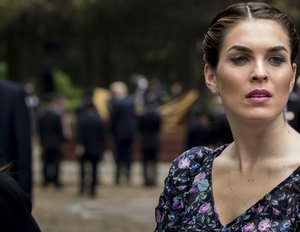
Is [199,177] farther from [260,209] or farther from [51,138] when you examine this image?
[51,138]

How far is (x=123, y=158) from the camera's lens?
65.3ft

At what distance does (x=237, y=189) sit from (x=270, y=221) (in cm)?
19

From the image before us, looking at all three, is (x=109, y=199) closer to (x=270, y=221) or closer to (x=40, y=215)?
(x=40, y=215)

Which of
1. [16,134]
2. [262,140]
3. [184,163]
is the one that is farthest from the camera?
[16,134]

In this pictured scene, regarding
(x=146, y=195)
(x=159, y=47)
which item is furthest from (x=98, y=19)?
(x=146, y=195)

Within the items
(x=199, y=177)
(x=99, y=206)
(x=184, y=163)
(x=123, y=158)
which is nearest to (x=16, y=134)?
(x=184, y=163)

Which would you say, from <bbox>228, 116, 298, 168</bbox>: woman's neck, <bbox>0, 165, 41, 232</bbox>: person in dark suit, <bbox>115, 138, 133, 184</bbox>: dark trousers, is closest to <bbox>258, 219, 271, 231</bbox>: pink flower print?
<bbox>228, 116, 298, 168</bbox>: woman's neck

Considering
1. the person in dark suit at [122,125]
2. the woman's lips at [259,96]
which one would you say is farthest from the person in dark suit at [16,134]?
the person in dark suit at [122,125]

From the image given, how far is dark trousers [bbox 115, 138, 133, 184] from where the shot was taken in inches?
782

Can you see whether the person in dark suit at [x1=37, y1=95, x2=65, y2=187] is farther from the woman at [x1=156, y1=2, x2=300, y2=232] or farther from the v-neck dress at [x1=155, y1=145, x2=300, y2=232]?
the woman at [x1=156, y1=2, x2=300, y2=232]

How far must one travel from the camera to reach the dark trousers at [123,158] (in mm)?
19859

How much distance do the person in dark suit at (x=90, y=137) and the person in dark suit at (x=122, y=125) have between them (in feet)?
5.29

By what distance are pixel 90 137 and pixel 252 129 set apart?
1455 centimetres

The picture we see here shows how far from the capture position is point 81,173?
59.8 feet
